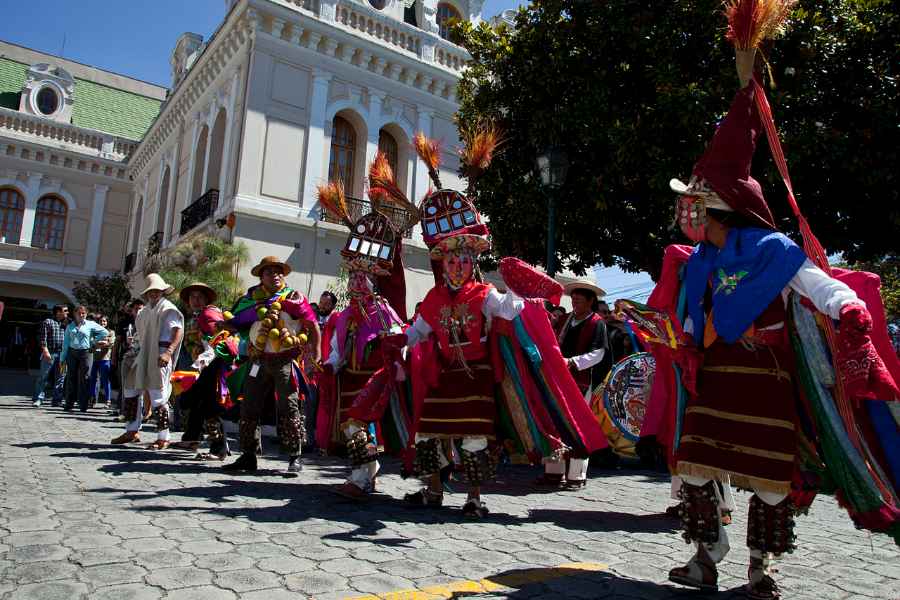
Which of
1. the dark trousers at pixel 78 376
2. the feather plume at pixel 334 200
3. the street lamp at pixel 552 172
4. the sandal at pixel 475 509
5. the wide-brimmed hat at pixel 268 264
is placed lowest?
the sandal at pixel 475 509

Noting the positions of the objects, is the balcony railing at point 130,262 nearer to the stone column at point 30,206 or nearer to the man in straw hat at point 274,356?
the stone column at point 30,206

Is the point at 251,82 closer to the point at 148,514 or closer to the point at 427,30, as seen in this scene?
the point at 427,30

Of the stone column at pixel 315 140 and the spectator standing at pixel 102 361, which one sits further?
the stone column at pixel 315 140

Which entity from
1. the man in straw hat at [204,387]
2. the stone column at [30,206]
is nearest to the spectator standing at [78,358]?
the man in straw hat at [204,387]

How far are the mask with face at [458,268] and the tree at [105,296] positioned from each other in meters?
22.7

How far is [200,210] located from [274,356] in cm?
1369

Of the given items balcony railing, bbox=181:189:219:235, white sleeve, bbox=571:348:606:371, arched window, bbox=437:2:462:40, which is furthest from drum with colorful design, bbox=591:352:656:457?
arched window, bbox=437:2:462:40

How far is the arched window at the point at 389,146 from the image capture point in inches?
758

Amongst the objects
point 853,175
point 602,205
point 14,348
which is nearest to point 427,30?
point 602,205

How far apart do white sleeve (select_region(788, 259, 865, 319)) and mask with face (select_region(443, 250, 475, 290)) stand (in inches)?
92.2

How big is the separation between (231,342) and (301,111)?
38.5 ft

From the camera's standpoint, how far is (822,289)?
9.77 ft

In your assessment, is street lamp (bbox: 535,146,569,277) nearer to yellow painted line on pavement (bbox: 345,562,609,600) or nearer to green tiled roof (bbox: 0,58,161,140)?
yellow painted line on pavement (bbox: 345,562,609,600)

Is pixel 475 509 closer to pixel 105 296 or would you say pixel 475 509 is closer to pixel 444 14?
pixel 444 14
